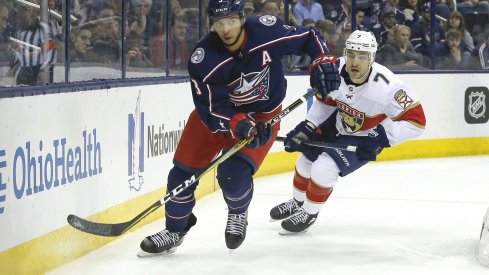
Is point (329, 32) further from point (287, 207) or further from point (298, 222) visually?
point (298, 222)

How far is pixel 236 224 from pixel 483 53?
5.22m

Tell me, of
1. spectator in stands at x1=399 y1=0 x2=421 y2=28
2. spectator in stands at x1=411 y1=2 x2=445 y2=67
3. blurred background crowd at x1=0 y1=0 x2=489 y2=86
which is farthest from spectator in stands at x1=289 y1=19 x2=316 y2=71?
spectator in stands at x1=411 y1=2 x2=445 y2=67

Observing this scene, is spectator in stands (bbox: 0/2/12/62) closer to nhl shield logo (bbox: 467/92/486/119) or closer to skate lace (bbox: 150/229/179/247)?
skate lace (bbox: 150/229/179/247)

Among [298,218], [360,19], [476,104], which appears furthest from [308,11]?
[298,218]

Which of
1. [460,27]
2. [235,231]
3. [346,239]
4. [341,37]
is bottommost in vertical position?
[346,239]

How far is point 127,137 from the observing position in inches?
204

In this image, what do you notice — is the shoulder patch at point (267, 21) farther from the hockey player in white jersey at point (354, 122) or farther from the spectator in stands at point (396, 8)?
the spectator in stands at point (396, 8)

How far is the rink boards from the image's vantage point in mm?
3891

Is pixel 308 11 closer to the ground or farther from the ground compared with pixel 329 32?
farther from the ground

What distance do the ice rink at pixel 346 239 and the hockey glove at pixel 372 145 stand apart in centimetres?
41

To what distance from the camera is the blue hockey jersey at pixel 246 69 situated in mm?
4223

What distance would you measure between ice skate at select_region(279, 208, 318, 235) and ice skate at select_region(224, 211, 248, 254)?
0.55 m

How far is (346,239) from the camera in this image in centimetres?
497

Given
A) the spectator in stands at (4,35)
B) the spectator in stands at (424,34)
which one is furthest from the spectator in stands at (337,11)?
the spectator in stands at (4,35)
